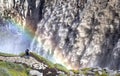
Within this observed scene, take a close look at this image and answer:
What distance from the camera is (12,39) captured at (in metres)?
170

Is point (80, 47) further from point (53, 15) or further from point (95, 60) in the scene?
point (53, 15)

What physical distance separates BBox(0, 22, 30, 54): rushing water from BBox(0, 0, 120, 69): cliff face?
8967 millimetres

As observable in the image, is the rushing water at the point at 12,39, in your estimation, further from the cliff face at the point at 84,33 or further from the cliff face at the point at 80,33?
the cliff face at the point at 84,33

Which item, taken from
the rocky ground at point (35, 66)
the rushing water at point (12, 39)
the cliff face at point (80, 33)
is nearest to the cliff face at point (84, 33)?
the cliff face at point (80, 33)

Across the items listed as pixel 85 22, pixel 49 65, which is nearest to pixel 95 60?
pixel 85 22

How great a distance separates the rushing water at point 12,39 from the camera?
510ft

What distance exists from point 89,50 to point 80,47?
4560 mm

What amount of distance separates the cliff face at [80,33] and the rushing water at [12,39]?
8967 millimetres

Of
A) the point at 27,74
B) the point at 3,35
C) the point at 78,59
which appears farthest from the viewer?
the point at 3,35

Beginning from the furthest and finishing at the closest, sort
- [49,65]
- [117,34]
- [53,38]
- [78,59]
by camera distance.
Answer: [53,38]
[78,59]
[117,34]
[49,65]

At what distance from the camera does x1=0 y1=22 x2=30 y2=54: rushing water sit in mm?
→ 155375

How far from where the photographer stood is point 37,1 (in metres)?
153

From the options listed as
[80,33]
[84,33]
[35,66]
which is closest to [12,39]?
[80,33]

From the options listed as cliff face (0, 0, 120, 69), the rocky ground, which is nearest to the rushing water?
cliff face (0, 0, 120, 69)
